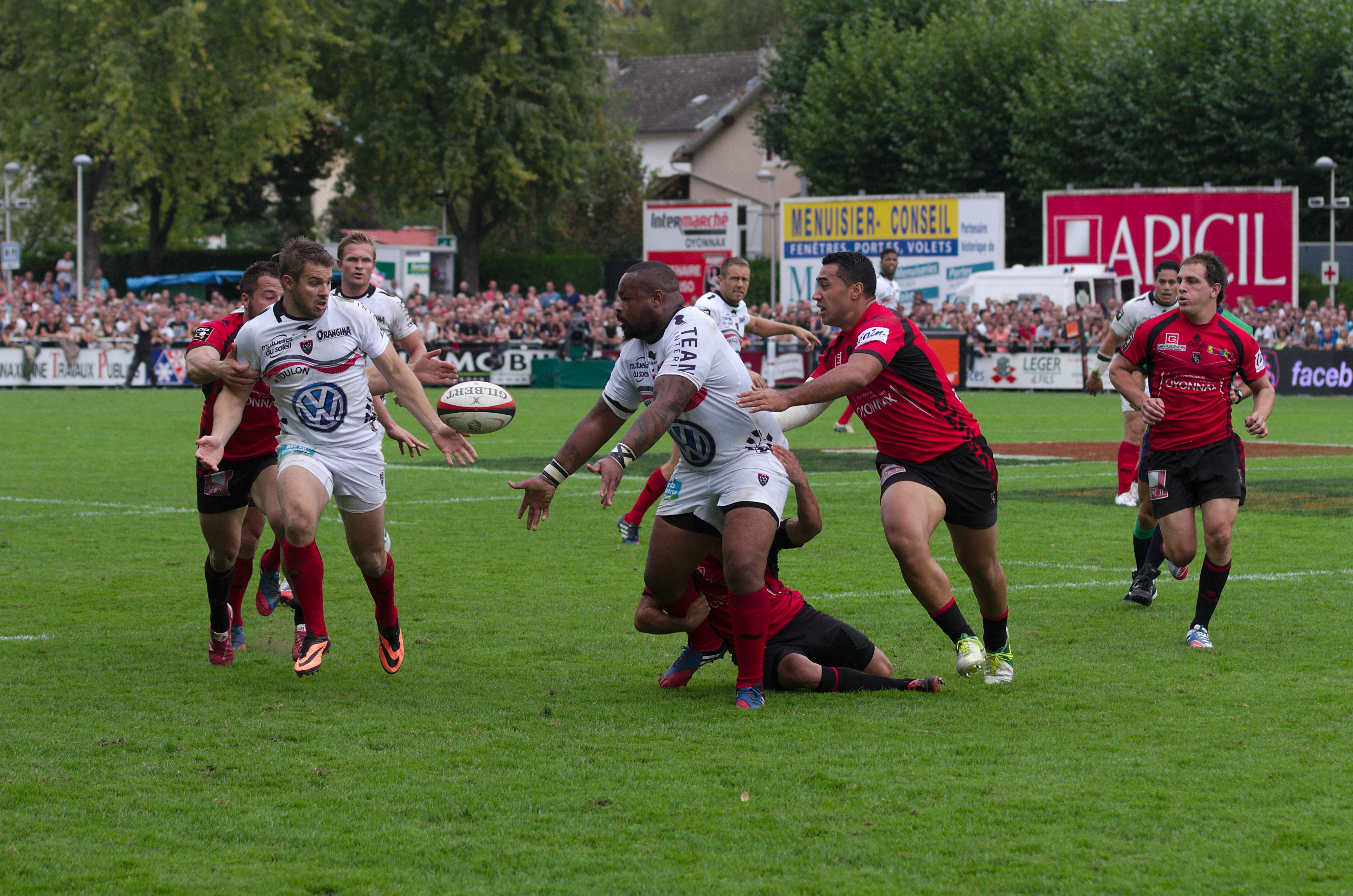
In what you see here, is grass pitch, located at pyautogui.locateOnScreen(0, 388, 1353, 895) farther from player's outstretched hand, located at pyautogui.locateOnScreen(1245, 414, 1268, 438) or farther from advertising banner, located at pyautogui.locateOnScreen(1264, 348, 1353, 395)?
advertising banner, located at pyautogui.locateOnScreen(1264, 348, 1353, 395)

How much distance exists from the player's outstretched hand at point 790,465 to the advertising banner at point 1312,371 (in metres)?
27.0

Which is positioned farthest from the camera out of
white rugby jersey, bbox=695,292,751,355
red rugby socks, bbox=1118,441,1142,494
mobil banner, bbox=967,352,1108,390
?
mobil banner, bbox=967,352,1108,390

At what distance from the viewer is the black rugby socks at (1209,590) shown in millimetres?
8172

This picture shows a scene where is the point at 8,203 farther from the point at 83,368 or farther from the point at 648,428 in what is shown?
the point at 648,428

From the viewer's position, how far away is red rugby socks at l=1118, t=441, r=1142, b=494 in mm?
13633

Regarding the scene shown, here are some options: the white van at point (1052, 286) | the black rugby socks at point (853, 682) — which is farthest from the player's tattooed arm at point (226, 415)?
the white van at point (1052, 286)

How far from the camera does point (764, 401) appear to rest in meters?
6.39

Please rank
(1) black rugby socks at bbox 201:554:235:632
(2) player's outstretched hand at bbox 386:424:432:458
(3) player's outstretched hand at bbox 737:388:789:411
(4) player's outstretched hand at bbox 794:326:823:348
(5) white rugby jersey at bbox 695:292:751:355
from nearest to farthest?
(3) player's outstretched hand at bbox 737:388:789:411, (1) black rugby socks at bbox 201:554:235:632, (2) player's outstretched hand at bbox 386:424:432:458, (4) player's outstretched hand at bbox 794:326:823:348, (5) white rugby jersey at bbox 695:292:751:355

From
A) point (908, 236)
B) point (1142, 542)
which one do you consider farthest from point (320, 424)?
point (908, 236)

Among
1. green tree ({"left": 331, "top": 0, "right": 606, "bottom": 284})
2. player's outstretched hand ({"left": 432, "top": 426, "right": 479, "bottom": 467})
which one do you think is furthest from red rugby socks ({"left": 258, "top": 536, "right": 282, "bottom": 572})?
green tree ({"left": 331, "top": 0, "right": 606, "bottom": 284})

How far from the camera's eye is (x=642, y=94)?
8550 centimetres

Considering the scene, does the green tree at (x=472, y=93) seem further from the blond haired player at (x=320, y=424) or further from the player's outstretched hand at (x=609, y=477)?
the player's outstretched hand at (x=609, y=477)

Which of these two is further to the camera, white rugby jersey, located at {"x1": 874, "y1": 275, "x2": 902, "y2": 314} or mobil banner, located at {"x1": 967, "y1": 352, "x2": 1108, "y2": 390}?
mobil banner, located at {"x1": 967, "y1": 352, "x2": 1108, "y2": 390}

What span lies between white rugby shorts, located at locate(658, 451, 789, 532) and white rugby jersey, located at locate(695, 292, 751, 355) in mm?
7250
